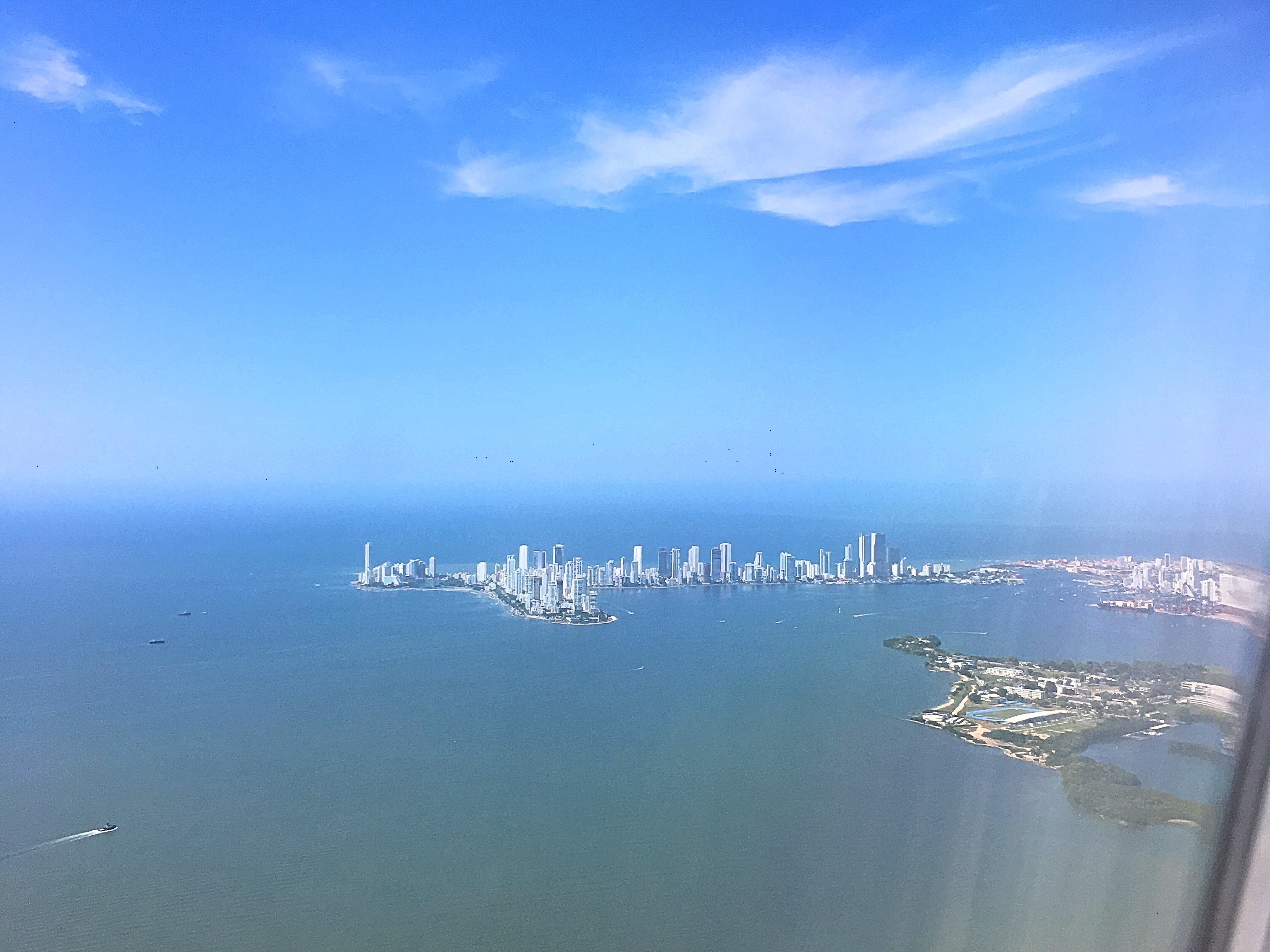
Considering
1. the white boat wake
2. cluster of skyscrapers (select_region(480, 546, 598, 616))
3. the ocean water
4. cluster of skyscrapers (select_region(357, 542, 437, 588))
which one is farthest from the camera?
cluster of skyscrapers (select_region(357, 542, 437, 588))

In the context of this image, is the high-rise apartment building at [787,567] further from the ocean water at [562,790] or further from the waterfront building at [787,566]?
the ocean water at [562,790]

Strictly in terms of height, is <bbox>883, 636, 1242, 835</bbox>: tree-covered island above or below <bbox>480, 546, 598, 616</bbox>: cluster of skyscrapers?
above

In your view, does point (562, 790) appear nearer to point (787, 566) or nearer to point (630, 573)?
point (787, 566)

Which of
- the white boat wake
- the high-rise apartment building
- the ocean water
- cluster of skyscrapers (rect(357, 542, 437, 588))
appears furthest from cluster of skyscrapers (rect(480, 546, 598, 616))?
the white boat wake

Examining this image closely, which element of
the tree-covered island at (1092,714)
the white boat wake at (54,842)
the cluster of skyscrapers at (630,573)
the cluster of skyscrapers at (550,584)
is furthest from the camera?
the cluster of skyscrapers at (550,584)

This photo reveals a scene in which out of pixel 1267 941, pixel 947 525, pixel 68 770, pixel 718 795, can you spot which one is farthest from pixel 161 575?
pixel 1267 941

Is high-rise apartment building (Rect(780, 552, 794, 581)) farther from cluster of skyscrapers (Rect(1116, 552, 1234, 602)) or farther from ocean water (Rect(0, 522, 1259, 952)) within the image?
cluster of skyscrapers (Rect(1116, 552, 1234, 602))

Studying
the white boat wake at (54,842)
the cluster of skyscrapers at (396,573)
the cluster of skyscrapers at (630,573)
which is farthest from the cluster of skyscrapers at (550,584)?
the white boat wake at (54,842)
